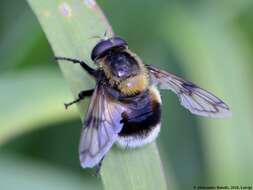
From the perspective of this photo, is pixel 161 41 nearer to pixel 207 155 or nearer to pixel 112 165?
pixel 207 155

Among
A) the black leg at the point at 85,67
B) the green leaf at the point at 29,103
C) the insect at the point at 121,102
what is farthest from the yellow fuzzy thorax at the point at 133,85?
the green leaf at the point at 29,103

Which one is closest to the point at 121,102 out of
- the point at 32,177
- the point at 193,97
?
the point at 193,97

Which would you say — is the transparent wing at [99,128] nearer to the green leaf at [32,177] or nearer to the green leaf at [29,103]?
the green leaf at [29,103]

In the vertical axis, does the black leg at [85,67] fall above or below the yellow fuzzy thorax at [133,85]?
above

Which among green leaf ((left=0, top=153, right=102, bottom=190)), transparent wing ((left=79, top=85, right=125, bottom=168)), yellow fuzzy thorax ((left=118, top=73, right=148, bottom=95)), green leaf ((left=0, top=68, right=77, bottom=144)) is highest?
green leaf ((left=0, top=68, right=77, bottom=144))

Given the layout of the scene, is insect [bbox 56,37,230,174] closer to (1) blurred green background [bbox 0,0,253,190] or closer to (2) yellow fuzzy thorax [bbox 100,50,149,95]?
(2) yellow fuzzy thorax [bbox 100,50,149,95]

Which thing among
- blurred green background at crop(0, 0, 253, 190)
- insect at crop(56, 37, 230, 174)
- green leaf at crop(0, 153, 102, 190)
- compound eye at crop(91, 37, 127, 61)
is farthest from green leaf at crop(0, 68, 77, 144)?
compound eye at crop(91, 37, 127, 61)
